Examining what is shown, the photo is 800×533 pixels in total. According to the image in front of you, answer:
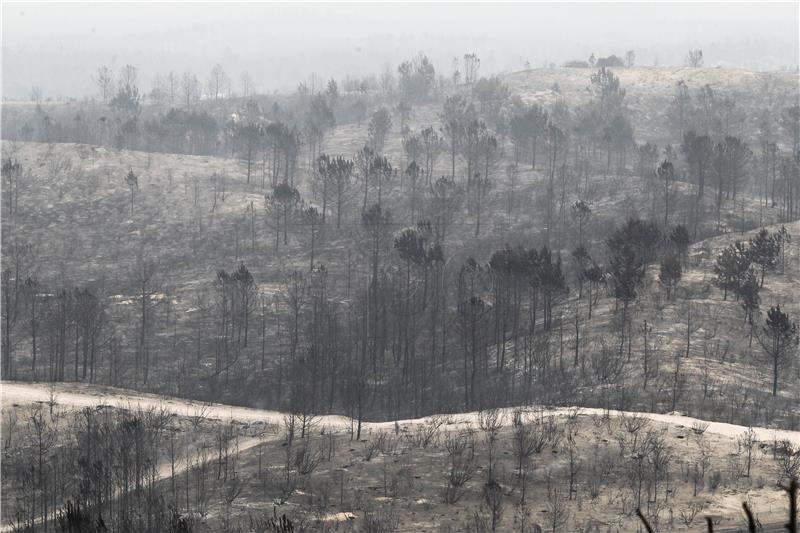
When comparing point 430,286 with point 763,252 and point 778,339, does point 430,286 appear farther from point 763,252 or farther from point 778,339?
point 778,339

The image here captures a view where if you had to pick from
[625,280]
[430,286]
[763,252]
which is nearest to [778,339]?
[625,280]

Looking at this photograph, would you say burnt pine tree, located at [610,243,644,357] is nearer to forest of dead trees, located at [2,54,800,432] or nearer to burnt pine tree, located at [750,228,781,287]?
forest of dead trees, located at [2,54,800,432]

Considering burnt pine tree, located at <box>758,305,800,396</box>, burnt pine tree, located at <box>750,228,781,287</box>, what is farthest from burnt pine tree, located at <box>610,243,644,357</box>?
burnt pine tree, located at <box>750,228,781,287</box>

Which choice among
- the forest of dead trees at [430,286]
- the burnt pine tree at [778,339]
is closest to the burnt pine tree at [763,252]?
the forest of dead trees at [430,286]

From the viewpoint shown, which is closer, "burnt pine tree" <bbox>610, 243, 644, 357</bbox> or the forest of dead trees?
the forest of dead trees

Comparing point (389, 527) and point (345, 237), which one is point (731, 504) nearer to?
point (389, 527)

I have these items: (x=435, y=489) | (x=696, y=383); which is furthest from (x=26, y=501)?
(x=696, y=383)

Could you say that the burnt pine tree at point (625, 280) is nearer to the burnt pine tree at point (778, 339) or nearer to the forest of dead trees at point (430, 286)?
the forest of dead trees at point (430, 286)

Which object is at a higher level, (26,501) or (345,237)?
(345,237)
